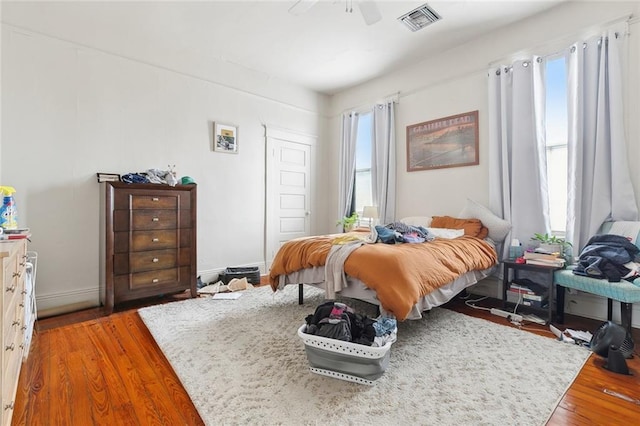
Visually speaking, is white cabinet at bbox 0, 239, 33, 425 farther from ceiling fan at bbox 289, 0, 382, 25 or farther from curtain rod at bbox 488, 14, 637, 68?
curtain rod at bbox 488, 14, 637, 68

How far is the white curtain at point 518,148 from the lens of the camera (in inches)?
124

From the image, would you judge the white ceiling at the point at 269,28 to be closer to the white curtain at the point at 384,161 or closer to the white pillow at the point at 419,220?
the white curtain at the point at 384,161

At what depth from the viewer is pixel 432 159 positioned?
161 inches

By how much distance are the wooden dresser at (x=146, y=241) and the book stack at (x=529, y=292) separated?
3301 mm

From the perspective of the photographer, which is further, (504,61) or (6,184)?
(504,61)

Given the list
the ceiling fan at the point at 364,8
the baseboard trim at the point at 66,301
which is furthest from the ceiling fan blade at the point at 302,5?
the baseboard trim at the point at 66,301

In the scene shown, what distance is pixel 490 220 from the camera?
3.36 metres

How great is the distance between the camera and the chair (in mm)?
2152

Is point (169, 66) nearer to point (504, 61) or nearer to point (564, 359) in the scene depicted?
point (504, 61)

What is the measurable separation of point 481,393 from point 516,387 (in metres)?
0.23

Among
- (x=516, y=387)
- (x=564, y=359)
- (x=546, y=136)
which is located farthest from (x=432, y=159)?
(x=516, y=387)

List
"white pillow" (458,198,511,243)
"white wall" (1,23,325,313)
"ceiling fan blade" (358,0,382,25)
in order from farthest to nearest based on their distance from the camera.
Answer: "white pillow" (458,198,511,243) → "white wall" (1,23,325,313) → "ceiling fan blade" (358,0,382,25)

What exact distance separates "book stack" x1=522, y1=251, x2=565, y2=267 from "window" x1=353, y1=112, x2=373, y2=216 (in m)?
2.45

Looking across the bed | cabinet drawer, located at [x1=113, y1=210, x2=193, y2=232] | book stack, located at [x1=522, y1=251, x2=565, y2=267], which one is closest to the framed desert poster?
the bed
